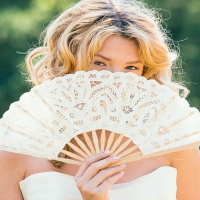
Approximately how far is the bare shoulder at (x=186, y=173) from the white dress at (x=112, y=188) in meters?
0.10

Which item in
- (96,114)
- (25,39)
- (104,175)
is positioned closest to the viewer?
(104,175)

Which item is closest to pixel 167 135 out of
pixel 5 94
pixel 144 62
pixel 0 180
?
pixel 144 62

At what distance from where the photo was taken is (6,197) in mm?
4422

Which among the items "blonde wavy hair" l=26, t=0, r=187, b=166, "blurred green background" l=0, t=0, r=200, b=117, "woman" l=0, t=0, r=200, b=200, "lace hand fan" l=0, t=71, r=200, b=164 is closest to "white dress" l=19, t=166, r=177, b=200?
"woman" l=0, t=0, r=200, b=200

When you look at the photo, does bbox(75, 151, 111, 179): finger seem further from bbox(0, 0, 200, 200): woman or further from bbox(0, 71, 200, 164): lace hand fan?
bbox(0, 0, 200, 200): woman

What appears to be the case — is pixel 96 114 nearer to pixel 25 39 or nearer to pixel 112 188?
pixel 112 188

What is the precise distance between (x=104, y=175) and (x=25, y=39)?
37.1 feet

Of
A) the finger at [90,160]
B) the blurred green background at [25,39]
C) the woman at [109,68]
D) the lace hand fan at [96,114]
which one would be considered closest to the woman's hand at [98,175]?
the finger at [90,160]

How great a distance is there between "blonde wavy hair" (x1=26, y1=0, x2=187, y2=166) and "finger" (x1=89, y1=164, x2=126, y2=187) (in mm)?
844

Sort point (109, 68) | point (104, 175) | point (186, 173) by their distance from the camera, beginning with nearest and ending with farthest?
1. point (104, 175)
2. point (109, 68)
3. point (186, 173)

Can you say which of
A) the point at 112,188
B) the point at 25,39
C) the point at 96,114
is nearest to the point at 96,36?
the point at 96,114

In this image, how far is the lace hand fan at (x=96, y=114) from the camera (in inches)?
162

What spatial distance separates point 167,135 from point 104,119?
0.34 meters

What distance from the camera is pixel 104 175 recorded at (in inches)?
152
